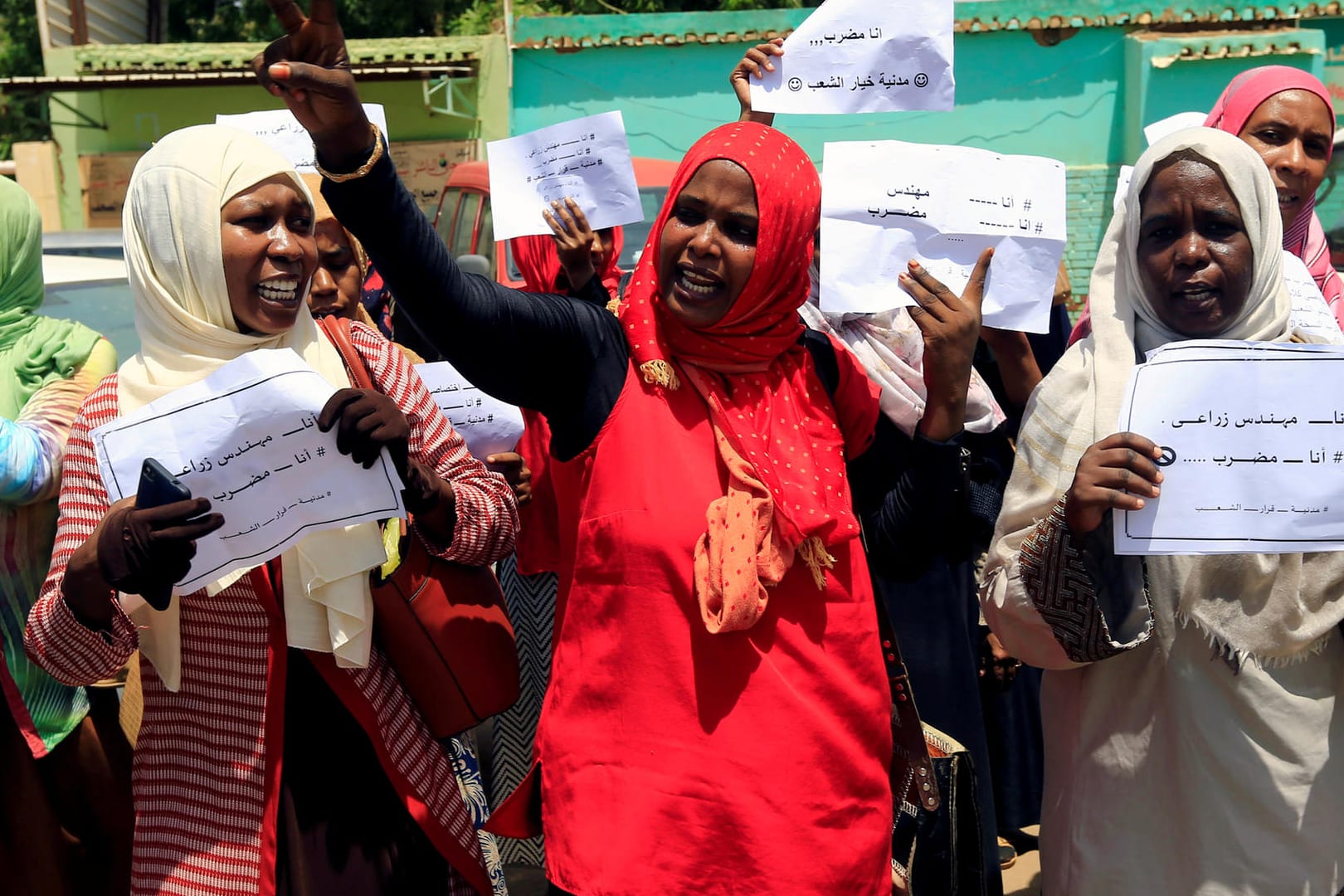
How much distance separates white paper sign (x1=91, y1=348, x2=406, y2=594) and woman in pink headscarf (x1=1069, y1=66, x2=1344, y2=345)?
268 cm

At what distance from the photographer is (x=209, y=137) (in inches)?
93.5

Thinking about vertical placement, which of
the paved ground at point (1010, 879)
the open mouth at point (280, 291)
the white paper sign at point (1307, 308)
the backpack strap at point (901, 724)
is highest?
the open mouth at point (280, 291)

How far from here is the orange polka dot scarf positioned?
2.27 m

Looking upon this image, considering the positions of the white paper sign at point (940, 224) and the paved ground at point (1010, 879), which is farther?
the paved ground at point (1010, 879)

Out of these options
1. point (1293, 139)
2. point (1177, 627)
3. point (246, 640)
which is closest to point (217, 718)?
point (246, 640)

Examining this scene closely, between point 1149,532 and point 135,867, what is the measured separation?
1907mm

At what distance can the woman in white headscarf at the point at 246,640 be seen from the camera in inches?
91.8

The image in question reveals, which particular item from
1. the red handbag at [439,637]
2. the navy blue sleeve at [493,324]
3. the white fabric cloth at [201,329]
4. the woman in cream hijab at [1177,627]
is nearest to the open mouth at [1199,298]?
the woman in cream hijab at [1177,627]

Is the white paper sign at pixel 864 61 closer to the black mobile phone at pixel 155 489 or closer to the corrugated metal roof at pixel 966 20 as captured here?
the black mobile phone at pixel 155 489

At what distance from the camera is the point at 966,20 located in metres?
13.1

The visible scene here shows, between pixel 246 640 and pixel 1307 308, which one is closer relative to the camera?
pixel 246 640

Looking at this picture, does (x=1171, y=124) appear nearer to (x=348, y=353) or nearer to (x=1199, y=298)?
(x=1199, y=298)

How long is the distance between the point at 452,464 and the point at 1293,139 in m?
2.51

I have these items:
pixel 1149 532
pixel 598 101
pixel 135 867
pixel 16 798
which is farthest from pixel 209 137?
pixel 598 101
